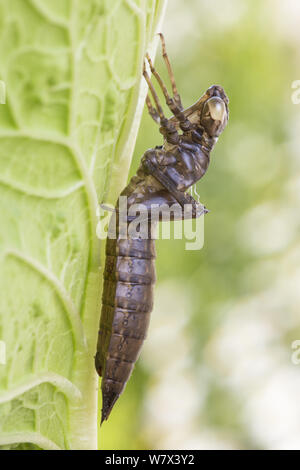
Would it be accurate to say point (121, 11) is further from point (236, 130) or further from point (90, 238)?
point (236, 130)

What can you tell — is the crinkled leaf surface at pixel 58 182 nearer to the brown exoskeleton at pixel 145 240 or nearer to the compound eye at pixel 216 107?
the brown exoskeleton at pixel 145 240

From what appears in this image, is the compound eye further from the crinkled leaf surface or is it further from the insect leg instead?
the crinkled leaf surface

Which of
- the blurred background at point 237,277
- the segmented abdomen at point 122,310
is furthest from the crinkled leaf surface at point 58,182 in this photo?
the blurred background at point 237,277

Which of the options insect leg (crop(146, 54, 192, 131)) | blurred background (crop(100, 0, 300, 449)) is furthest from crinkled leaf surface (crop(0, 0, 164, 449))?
blurred background (crop(100, 0, 300, 449))

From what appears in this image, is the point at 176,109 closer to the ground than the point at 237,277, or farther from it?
farther from it

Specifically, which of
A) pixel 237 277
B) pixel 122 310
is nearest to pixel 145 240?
pixel 122 310

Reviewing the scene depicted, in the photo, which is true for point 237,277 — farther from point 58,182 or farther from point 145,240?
point 58,182
